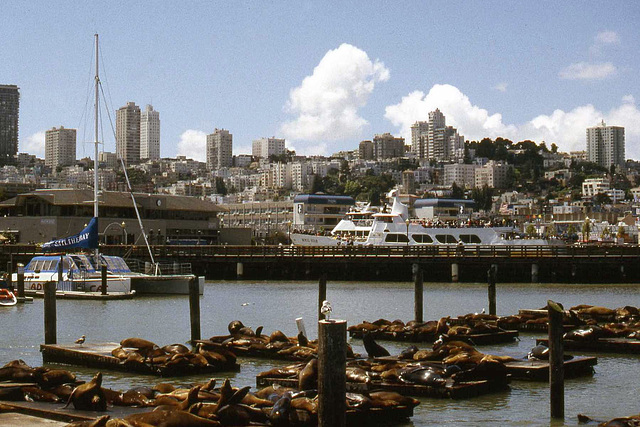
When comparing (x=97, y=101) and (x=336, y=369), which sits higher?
(x=97, y=101)

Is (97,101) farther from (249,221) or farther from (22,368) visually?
(249,221)

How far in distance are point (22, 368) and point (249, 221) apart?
151m

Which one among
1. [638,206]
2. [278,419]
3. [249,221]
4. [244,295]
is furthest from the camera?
[638,206]

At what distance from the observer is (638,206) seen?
192375mm

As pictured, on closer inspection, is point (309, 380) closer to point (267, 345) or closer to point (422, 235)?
point (267, 345)

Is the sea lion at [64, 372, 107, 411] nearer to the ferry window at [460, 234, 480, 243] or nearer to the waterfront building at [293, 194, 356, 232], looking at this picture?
the ferry window at [460, 234, 480, 243]

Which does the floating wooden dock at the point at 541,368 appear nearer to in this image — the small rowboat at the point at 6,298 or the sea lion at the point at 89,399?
the sea lion at the point at 89,399

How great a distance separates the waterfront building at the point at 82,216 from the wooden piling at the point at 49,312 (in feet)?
164

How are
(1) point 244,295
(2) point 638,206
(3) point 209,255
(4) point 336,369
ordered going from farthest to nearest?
(2) point 638,206 < (3) point 209,255 < (1) point 244,295 < (4) point 336,369

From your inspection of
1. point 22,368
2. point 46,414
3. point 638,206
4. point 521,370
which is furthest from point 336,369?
point 638,206

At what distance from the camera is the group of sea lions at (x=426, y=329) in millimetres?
22016

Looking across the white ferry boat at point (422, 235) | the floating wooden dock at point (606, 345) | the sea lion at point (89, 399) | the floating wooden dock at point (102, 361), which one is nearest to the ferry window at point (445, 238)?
the white ferry boat at point (422, 235)

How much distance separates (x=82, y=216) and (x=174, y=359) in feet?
201

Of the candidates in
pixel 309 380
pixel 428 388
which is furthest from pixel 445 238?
pixel 309 380
